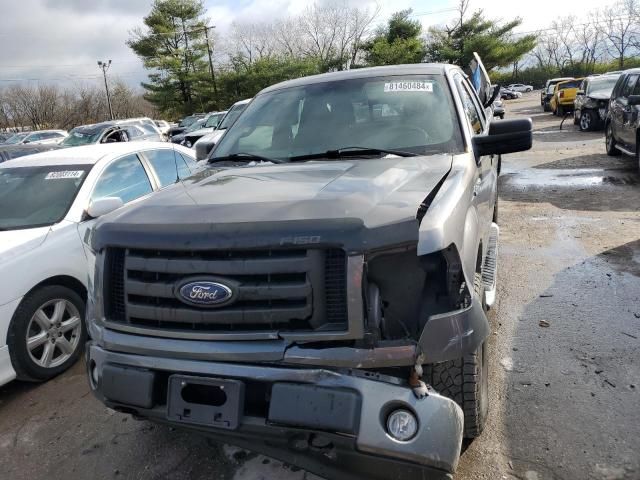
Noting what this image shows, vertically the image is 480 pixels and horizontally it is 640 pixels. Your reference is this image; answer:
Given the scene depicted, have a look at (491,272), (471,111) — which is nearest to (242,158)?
(471,111)

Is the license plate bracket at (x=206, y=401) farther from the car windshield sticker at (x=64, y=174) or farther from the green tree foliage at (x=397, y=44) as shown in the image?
the green tree foliage at (x=397, y=44)

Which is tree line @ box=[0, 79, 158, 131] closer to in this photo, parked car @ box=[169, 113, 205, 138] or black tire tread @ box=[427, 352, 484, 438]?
parked car @ box=[169, 113, 205, 138]

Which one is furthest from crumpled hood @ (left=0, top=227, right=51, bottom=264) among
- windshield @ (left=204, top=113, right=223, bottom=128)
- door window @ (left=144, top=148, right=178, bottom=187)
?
windshield @ (left=204, top=113, right=223, bottom=128)

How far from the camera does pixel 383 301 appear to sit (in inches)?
84.7

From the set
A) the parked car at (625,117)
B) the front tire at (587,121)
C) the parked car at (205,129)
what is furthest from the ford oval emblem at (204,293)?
the front tire at (587,121)

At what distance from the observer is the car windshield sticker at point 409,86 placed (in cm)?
359

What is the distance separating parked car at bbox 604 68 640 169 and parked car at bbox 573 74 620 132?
17.6ft

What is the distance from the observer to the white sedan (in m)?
3.57

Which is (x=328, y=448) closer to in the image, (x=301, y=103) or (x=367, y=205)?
(x=367, y=205)

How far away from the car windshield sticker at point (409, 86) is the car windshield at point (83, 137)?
1307 centimetres

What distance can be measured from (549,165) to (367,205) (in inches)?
427

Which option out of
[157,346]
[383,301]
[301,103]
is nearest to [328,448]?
[383,301]

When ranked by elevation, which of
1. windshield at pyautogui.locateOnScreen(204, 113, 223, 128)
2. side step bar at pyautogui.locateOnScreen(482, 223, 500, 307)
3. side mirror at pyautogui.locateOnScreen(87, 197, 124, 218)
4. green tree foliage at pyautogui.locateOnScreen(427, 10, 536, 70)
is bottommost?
side step bar at pyautogui.locateOnScreen(482, 223, 500, 307)

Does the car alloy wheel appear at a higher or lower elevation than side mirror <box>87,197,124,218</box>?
lower
